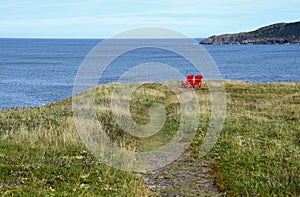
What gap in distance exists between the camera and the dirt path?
11562 millimetres

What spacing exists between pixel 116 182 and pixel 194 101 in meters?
20.6

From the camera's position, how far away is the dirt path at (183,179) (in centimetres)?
1156

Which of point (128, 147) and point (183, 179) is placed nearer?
point (183, 179)

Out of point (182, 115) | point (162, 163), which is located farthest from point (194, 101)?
point (162, 163)

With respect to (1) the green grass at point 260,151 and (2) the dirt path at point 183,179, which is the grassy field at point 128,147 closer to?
(1) the green grass at point 260,151

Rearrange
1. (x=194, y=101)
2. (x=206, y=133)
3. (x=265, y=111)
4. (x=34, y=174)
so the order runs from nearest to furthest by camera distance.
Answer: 1. (x=34, y=174)
2. (x=206, y=133)
3. (x=265, y=111)
4. (x=194, y=101)

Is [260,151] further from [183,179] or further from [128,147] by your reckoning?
[128,147]

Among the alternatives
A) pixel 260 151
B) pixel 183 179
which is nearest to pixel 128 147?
pixel 183 179

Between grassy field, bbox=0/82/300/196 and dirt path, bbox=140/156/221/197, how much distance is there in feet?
1.12

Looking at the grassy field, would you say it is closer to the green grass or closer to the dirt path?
the green grass

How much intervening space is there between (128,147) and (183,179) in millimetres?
3980

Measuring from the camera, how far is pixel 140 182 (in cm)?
1180

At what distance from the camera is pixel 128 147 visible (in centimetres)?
1619

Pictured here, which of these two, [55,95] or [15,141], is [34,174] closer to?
[15,141]
